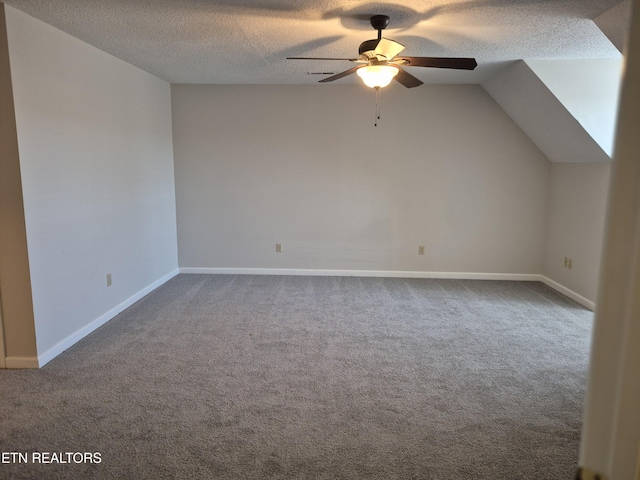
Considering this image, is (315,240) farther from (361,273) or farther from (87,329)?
(87,329)

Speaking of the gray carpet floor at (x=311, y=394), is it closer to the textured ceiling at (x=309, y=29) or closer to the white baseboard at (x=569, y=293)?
the white baseboard at (x=569, y=293)

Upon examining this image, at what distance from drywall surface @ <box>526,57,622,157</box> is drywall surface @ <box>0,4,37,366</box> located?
4.08m

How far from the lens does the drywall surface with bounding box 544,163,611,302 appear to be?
4305 millimetres

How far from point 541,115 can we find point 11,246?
4774mm

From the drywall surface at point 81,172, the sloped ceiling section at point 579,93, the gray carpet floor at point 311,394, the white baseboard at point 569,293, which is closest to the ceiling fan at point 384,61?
the sloped ceiling section at point 579,93

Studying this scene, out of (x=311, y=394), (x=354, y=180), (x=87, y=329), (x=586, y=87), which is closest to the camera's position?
(x=311, y=394)

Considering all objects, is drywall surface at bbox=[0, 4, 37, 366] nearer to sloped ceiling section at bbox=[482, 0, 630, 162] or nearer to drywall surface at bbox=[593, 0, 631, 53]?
drywall surface at bbox=[593, 0, 631, 53]

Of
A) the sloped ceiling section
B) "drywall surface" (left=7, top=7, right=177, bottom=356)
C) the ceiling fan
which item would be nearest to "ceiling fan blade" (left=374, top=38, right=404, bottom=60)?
the ceiling fan

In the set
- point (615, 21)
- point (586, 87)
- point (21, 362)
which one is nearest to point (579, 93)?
point (586, 87)

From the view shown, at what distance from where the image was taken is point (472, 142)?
5.25m

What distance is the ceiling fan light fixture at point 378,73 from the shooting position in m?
2.95

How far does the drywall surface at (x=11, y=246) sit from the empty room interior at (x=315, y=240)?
1 cm

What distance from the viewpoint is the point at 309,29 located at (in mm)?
3121

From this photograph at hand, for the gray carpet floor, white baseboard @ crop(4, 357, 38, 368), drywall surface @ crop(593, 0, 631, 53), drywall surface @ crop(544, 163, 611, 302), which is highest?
drywall surface @ crop(593, 0, 631, 53)
